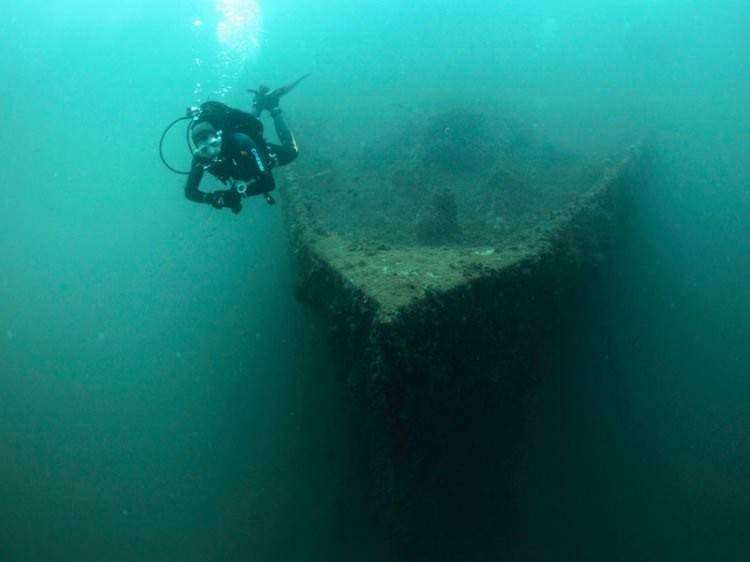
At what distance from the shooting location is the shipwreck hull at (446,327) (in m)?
3.56

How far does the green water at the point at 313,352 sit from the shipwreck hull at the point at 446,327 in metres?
0.69

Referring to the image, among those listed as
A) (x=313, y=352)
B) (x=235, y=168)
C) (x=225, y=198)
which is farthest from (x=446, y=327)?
(x=313, y=352)

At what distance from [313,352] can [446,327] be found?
315 cm

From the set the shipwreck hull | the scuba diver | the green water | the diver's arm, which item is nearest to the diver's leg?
the shipwreck hull

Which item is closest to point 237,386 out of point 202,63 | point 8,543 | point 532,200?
point 8,543

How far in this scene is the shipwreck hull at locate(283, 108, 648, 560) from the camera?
3564 mm

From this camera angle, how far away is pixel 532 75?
550 inches

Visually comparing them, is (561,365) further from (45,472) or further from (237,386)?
(45,472)

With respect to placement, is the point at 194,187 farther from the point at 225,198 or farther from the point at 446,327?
the point at 446,327

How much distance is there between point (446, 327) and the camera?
3.61 m

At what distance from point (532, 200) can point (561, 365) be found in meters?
2.37

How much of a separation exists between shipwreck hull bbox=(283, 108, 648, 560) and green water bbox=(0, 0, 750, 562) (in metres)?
0.69

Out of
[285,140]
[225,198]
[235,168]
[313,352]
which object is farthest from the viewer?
[313,352]

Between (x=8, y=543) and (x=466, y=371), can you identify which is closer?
(x=466, y=371)
